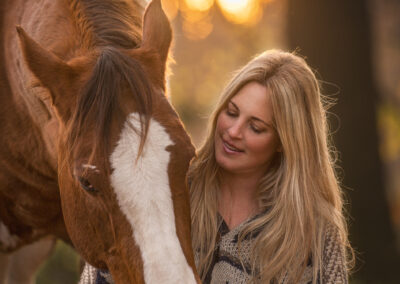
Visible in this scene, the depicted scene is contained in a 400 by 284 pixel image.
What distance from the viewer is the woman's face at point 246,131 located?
289cm

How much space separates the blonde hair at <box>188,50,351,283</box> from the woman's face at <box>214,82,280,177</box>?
0.05 m

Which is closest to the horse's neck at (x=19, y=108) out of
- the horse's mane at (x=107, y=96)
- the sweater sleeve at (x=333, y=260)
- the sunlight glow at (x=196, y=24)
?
the horse's mane at (x=107, y=96)

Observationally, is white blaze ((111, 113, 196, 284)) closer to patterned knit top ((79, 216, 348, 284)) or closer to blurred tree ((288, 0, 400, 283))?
patterned knit top ((79, 216, 348, 284))

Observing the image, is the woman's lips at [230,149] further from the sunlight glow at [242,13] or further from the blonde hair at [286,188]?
the sunlight glow at [242,13]

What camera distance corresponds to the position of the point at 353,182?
6375mm

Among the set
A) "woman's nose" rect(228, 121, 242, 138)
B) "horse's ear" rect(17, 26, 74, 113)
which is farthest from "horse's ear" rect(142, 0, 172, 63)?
"woman's nose" rect(228, 121, 242, 138)

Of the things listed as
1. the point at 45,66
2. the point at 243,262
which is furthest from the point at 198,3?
the point at 45,66

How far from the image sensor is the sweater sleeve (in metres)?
2.82

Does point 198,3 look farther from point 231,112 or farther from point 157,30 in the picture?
point 157,30

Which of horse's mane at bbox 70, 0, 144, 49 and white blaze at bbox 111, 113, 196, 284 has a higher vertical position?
horse's mane at bbox 70, 0, 144, 49

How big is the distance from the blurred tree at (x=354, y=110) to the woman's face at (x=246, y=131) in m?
3.61

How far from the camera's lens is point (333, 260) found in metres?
2.85

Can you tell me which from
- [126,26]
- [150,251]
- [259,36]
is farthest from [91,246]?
[259,36]

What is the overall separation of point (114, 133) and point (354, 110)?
4.79m
